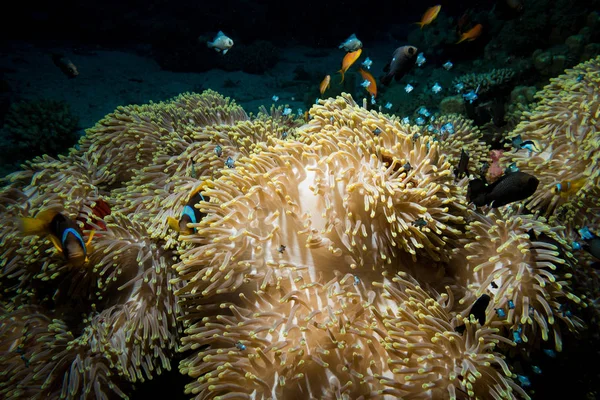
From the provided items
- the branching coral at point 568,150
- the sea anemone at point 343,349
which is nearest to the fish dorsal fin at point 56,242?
the sea anemone at point 343,349

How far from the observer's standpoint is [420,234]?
1.97 metres

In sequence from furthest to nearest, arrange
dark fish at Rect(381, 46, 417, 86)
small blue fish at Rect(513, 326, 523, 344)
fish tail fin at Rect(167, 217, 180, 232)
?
dark fish at Rect(381, 46, 417, 86) < fish tail fin at Rect(167, 217, 180, 232) < small blue fish at Rect(513, 326, 523, 344)

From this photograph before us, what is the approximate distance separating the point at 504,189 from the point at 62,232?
299 centimetres

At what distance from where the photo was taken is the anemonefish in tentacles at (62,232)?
2.15 metres

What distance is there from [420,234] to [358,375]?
892 millimetres

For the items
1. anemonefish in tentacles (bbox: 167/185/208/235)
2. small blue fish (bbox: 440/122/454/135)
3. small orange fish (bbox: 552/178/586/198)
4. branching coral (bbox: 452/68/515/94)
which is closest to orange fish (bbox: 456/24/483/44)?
branching coral (bbox: 452/68/515/94)

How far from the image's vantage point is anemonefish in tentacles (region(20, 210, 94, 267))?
215 cm

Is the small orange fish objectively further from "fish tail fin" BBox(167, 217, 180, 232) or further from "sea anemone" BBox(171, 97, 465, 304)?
"fish tail fin" BBox(167, 217, 180, 232)

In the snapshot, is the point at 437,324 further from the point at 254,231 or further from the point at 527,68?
the point at 527,68

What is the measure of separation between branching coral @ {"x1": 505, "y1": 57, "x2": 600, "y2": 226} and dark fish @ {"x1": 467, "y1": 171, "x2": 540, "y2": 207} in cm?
92

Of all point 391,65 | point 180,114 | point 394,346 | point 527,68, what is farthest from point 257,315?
point 527,68

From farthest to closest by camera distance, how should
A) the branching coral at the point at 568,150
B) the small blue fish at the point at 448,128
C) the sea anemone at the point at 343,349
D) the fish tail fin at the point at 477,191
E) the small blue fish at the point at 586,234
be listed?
1. the small blue fish at the point at 448,128
2. the branching coral at the point at 568,150
3. the small blue fish at the point at 586,234
4. the fish tail fin at the point at 477,191
5. the sea anemone at the point at 343,349

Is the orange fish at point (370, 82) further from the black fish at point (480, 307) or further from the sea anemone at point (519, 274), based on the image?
the black fish at point (480, 307)

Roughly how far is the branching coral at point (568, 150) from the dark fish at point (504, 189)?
92 centimetres
